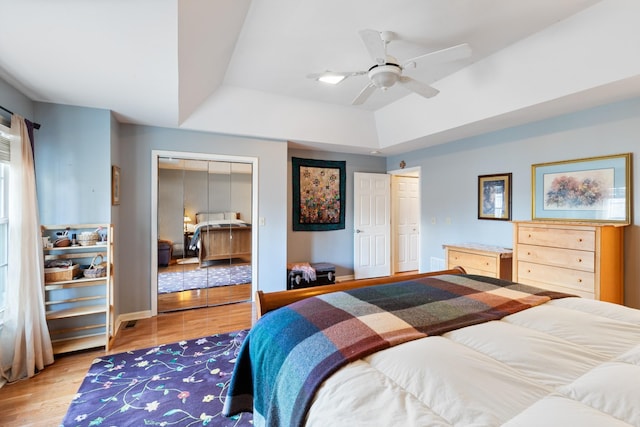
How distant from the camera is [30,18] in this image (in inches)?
61.1

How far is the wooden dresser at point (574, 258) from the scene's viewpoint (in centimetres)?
248

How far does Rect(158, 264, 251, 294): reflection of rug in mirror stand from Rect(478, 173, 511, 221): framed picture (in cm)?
323

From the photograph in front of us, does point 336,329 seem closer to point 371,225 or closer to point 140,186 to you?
point 140,186

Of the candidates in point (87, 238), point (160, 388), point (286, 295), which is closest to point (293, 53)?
point (286, 295)

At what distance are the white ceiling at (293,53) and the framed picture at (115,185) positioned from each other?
1.95ft

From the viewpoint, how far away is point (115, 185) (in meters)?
3.08

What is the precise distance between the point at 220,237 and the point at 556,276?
369 cm

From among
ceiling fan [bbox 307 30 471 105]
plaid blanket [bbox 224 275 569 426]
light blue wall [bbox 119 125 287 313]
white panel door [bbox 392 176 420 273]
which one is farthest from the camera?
white panel door [bbox 392 176 420 273]

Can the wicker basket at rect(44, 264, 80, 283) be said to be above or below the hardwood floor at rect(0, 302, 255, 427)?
above

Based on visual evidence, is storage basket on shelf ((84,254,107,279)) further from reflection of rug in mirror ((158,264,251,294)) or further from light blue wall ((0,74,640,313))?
reflection of rug in mirror ((158,264,251,294))

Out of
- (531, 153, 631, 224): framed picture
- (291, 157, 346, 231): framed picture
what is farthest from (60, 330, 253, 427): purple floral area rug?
(531, 153, 631, 224): framed picture

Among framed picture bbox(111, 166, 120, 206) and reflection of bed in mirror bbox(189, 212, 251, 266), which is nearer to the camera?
framed picture bbox(111, 166, 120, 206)

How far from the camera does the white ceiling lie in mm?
1711

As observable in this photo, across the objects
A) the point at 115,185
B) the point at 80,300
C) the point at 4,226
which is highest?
the point at 115,185
